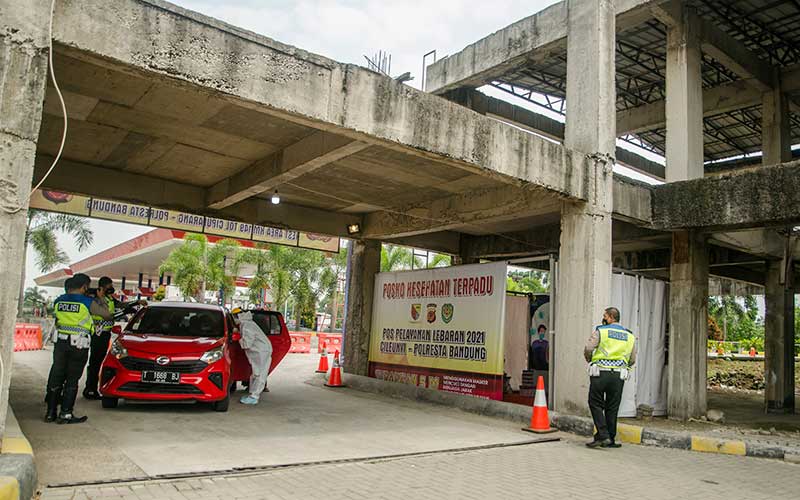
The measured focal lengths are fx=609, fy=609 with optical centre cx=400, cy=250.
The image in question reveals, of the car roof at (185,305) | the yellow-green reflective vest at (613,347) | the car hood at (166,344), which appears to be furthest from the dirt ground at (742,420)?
the car roof at (185,305)

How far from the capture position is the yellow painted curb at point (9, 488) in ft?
13.0

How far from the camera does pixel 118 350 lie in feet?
27.6

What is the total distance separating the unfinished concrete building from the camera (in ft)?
19.9

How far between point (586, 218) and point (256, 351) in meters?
6.00

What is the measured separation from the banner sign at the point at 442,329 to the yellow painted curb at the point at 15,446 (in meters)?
8.05

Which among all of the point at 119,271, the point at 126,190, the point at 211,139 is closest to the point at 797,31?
the point at 211,139

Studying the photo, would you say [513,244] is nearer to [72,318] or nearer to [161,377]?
[161,377]

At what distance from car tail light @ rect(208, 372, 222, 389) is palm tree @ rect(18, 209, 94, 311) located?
95.7 feet

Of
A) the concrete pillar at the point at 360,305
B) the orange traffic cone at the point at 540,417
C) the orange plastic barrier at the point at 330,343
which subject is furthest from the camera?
the orange plastic barrier at the point at 330,343

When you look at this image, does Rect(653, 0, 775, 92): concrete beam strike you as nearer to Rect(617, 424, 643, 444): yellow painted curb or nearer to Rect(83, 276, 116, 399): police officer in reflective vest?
Rect(617, 424, 643, 444): yellow painted curb

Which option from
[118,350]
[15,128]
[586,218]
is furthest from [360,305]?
[15,128]

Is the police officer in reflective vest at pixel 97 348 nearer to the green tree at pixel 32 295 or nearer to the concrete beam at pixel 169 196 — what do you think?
the concrete beam at pixel 169 196

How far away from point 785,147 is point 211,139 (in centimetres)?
1337

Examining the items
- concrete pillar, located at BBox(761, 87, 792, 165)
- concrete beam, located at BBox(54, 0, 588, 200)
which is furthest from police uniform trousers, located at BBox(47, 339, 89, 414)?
concrete pillar, located at BBox(761, 87, 792, 165)
